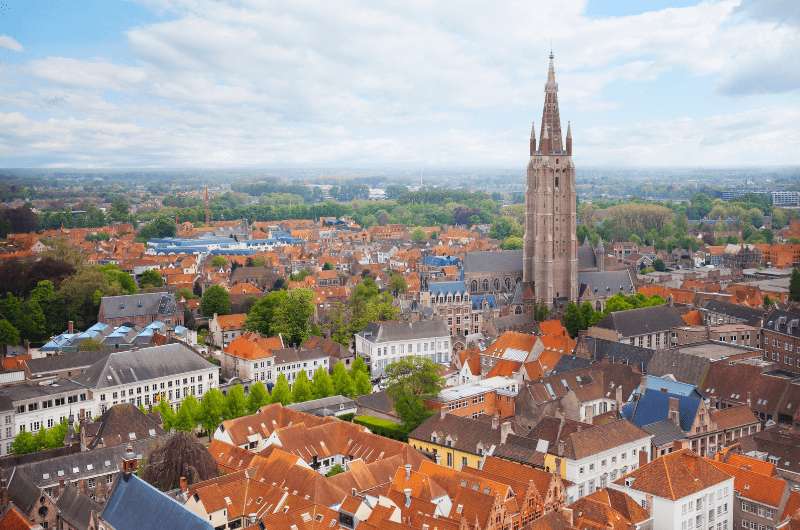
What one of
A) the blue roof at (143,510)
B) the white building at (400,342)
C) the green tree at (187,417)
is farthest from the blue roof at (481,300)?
the blue roof at (143,510)

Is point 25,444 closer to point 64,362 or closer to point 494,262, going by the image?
point 64,362

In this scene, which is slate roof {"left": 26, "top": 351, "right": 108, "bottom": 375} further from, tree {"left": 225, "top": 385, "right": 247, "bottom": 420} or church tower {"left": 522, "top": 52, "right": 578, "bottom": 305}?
church tower {"left": 522, "top": 52, "right": 578, "bottom": 305}

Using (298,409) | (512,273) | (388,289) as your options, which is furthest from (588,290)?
(298,409)

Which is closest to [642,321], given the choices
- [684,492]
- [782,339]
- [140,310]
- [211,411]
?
[782,339]

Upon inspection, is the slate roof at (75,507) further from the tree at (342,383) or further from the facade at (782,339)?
the facade at (782,339)

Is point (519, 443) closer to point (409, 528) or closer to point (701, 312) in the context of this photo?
point (409, 528)

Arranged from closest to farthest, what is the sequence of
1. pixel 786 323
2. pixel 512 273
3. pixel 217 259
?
1. pixel 786 323
2. pixel 512 273
3. pixel 217 259
